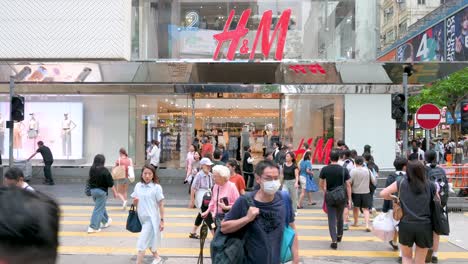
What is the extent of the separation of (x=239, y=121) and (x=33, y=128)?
8601mm

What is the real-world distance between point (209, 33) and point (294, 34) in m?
3.19

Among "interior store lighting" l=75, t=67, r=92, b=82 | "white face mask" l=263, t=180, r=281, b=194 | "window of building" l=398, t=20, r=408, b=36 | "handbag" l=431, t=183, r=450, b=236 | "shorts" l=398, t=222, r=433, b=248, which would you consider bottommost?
"shorts" l=398, t=222, r=433, b=248

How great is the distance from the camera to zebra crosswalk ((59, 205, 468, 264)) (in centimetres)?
830

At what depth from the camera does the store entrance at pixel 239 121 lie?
20047 mm

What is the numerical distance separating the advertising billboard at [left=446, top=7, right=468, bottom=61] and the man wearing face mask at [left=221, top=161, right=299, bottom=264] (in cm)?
1721

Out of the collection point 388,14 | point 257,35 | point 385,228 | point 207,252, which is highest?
point 388,14

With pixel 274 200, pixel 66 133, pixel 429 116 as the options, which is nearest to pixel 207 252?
pixel 274 200

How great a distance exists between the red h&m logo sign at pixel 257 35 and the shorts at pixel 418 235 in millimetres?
12475

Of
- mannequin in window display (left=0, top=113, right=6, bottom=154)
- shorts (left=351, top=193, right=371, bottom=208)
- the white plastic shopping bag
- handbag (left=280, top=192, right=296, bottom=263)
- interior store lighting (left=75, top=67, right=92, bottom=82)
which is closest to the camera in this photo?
handbag (left=280, top=192, right=296, bottom=263)

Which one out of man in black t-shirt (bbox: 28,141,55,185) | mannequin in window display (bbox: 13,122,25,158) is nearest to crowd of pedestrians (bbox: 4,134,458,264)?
man in black t-shirt (bbox: 28,141,55,185)

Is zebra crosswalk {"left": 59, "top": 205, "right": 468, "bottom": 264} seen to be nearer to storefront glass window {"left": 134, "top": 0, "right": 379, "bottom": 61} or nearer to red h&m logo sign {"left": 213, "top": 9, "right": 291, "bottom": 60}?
red h&m logo sign {"left": 213, "top": 9, "right": 291, "bottom": 60}

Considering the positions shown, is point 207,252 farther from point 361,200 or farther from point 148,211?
point 361,200

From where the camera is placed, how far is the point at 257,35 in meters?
17.8

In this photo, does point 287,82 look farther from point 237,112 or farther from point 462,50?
point 462,50
